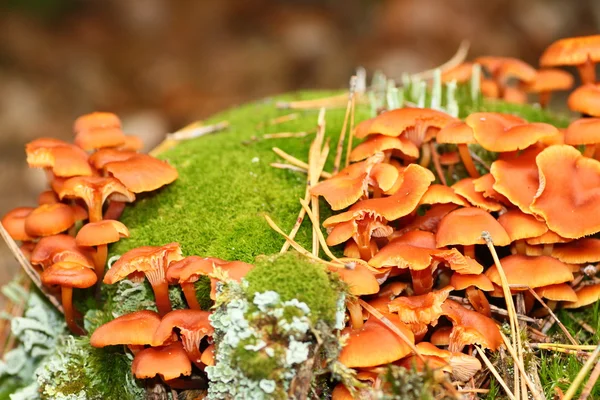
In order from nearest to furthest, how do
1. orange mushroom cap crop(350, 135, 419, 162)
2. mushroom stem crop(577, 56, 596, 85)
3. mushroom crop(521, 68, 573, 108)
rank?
orange mushroom cap crop(350, 135, 419, 162)
mushroom stem crop(577, 56, 596, 85)
mushroom crop(521, 68, 573, 108)

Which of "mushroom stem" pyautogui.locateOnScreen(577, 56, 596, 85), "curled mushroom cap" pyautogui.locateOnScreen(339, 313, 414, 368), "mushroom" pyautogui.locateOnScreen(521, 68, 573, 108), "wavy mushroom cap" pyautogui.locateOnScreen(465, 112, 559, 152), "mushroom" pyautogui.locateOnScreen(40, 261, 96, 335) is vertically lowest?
"curled mushroom cap" pyautogui.locateOnScreen(339, 313, 414, 368)

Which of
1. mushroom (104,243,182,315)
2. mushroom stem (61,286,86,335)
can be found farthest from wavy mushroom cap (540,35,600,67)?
mushroom stem (61,286,86,335)

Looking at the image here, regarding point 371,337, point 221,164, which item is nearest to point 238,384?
point 371,337

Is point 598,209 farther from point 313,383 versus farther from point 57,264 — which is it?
point 57,264

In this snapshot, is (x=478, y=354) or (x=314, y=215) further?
(x=314, y=215)

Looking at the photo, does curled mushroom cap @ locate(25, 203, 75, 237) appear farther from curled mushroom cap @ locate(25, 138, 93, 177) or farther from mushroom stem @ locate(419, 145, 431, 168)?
mushroom stem @ locate(419, 145, 431, 168)

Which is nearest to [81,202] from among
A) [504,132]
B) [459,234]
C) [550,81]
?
[459,234]
